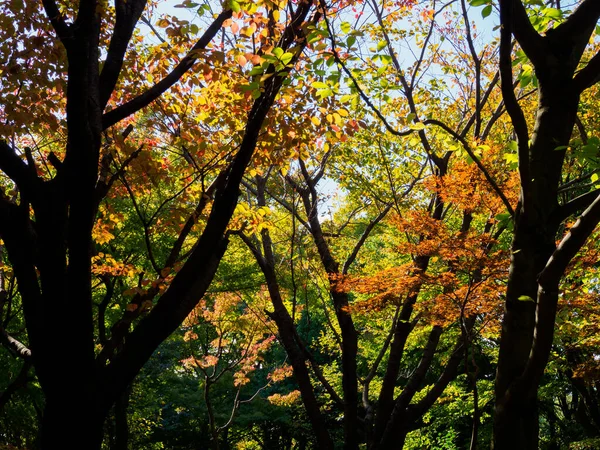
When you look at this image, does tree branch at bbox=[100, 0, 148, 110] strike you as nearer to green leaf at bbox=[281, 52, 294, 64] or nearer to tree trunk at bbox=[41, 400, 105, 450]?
green leaf at bbox=[281, 52, 294, 64]

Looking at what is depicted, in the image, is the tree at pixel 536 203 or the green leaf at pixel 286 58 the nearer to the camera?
the tree at pixel 536 203

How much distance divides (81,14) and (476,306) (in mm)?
4647

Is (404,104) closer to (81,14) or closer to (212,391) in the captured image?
(81,14)

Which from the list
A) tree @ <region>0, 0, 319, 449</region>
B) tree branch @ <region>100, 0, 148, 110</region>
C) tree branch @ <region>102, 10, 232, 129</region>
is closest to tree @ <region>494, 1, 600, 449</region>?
tree @ <region>0, 0, 319, 449</region>

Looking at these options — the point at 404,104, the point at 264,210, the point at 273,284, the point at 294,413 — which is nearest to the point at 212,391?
the point at 294,413

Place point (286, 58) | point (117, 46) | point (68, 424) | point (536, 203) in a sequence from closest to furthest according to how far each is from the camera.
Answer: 1. point (536, 203)
2. point (286, 58)
3. point (68, 424)
4. point (117, 46)

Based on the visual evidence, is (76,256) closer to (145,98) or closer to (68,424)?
(68,424)

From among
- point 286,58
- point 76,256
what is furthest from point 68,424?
point 286,58

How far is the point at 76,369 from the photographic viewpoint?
2.70m

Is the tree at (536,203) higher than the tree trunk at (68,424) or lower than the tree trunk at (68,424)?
higher

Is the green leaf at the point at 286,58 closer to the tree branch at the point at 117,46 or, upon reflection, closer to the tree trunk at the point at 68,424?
the tree branch at the point at 117,46

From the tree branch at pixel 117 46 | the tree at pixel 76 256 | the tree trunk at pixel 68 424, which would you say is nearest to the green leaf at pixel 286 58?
the tree at pixel 76 256

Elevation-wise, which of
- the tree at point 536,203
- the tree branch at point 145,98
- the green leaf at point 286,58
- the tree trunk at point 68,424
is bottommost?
the tree trunk at point 68,424

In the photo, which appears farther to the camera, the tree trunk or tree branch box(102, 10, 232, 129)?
tree branch box(102, 10, 232, 129)
